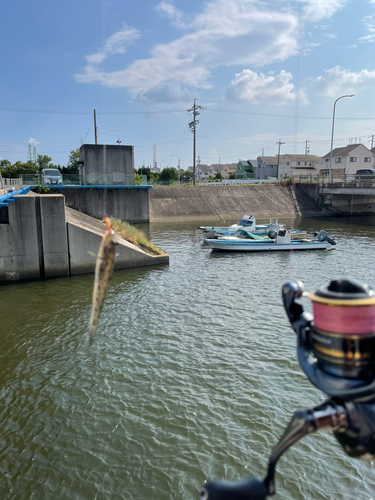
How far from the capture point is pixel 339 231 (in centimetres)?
3872

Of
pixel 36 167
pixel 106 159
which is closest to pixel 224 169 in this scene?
pixel 36 167

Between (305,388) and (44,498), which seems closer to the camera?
(44,498)

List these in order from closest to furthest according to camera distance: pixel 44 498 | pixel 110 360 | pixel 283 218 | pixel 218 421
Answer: pixel 44 498
pixel 218 421
pixel 110 360
pixel 283 218

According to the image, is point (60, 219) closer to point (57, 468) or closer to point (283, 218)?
point (57, 468)

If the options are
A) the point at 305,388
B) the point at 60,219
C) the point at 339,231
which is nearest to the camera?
the point at 305,388

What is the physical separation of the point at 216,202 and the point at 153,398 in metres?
44.4

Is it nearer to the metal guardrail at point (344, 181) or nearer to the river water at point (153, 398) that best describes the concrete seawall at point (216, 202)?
the metal guardrail at point (344, 181)

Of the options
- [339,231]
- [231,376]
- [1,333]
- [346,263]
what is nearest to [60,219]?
[1,333]

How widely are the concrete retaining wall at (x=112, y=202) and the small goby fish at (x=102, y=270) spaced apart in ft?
125

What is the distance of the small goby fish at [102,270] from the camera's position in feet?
9.71

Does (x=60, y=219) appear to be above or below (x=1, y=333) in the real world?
above

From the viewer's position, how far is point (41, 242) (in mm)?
18406

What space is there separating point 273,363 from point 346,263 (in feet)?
50.6

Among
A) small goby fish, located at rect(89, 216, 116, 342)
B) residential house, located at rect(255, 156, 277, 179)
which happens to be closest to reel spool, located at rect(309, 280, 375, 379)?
small goby fish, located at rect(89, 216, 116, 342)
